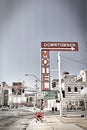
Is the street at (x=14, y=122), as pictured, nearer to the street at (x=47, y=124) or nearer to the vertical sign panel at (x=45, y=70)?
the street at (x=47, y=124)

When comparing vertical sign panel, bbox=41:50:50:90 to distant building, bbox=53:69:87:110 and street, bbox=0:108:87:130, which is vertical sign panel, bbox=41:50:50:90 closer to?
street, bbox=0:108:87:130

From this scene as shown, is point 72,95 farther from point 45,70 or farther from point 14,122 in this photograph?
point 14,122

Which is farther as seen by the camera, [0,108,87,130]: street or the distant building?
the distant building

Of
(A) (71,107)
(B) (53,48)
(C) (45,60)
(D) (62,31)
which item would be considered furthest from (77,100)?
(D) (62,31)

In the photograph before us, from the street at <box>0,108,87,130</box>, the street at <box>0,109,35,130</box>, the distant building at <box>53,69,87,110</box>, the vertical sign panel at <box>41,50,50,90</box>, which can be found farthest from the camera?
the distant building at <box>53,69,87,110</box>

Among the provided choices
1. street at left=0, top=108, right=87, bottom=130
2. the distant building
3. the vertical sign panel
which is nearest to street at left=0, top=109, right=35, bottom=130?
street at left=0, top=108, right=87, bottom=130

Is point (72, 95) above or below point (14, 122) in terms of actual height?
above

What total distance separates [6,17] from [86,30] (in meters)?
3.91

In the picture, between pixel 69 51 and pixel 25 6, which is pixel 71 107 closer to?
pixel 69 51

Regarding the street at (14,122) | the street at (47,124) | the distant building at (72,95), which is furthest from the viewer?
the distant building at (72,95)

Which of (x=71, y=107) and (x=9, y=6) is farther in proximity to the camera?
(x=71, y=107)

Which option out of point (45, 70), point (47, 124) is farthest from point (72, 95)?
point (47, 124)

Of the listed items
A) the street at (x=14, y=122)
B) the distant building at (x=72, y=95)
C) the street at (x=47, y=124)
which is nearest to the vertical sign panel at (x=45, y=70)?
the street at (x=14, y=122)

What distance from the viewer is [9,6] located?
11820 millimetres
